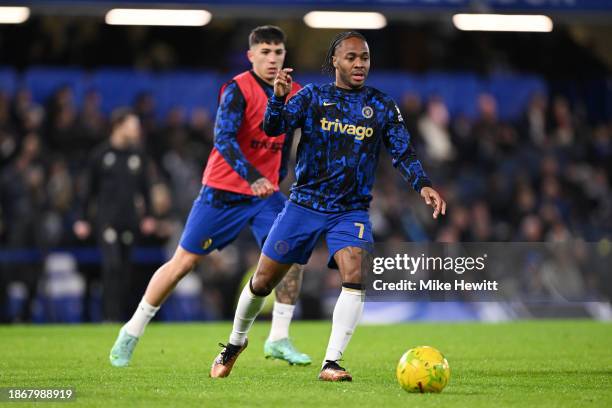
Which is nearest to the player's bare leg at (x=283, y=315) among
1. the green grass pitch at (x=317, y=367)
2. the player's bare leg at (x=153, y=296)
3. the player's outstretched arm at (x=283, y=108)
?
the green grass pitch at (x=317, y=367)

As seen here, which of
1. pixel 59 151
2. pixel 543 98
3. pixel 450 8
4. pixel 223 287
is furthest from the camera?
pixel 543 98

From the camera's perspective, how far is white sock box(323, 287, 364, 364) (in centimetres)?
725

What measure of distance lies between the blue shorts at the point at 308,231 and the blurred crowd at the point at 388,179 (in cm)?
785

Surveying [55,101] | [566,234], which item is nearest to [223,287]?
[55,101]

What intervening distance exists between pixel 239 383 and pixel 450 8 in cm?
856

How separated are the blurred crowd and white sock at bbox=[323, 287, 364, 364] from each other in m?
8.09

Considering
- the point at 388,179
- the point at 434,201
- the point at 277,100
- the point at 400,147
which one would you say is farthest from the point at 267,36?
the point at 388,179

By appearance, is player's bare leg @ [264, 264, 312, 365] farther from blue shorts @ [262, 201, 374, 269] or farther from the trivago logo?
the trivago logo

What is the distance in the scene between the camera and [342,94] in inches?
293

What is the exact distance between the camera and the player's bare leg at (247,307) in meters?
7.53

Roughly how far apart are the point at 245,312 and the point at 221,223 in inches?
37.5

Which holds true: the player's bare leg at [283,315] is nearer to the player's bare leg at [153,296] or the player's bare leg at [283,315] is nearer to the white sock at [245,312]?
the player's bare leg at [153,296]

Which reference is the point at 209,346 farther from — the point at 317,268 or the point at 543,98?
the point at 543,98

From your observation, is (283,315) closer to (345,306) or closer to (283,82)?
(345,306)
